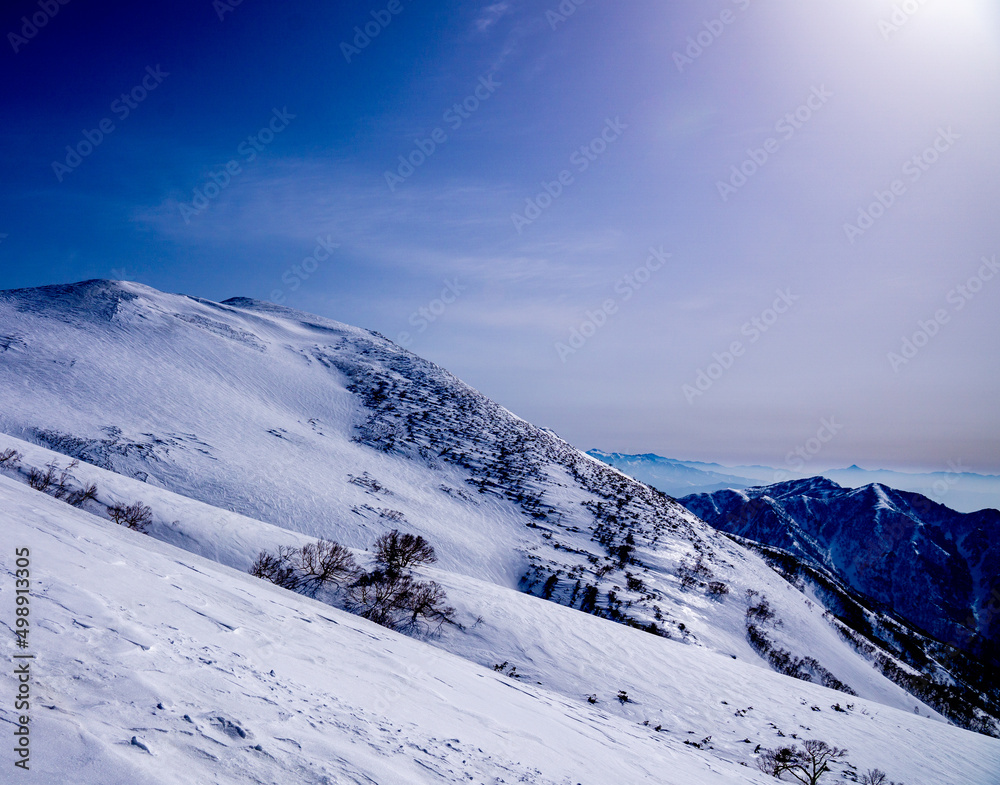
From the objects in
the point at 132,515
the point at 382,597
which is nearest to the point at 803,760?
the point at 382,597

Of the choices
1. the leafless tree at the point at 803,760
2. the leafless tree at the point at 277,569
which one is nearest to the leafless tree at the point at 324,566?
the leafless tree at the point at 277,569

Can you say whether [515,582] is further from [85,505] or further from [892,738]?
[85,505]

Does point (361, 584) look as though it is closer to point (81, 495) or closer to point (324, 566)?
point (324, 566)

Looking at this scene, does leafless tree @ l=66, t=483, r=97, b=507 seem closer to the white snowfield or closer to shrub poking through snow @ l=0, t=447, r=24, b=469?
shrub poking through snow @ l=0, t=447, r=24, b=469

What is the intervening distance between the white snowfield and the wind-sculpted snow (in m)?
3.38

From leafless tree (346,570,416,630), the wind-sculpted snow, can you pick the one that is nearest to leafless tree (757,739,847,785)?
the wind-sculpted snow

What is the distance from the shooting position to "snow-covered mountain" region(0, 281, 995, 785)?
42.8 ft

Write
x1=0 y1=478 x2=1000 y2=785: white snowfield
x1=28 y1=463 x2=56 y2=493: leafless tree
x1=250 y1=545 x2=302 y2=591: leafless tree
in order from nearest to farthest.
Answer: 1. x1=0 y1=478 x2=1000 y2=785: white snowfield
2. x1=250 y1=545 x2=302 y2=591: leafless tree
3. x1=28 y1=463 x2=56 y2=493: leafless tree

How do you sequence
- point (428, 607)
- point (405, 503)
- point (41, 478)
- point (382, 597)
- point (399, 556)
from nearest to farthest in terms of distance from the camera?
point (382, 597) < point (428, 607) < point (41, 478) < point (399, 556) < point (405, 503)

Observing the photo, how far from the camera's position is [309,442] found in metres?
34.0

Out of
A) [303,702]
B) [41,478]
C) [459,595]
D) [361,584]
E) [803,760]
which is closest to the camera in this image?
[303,702]

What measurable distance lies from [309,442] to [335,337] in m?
33.1

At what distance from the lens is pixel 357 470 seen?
31.9m

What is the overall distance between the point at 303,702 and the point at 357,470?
27896 millimetres
